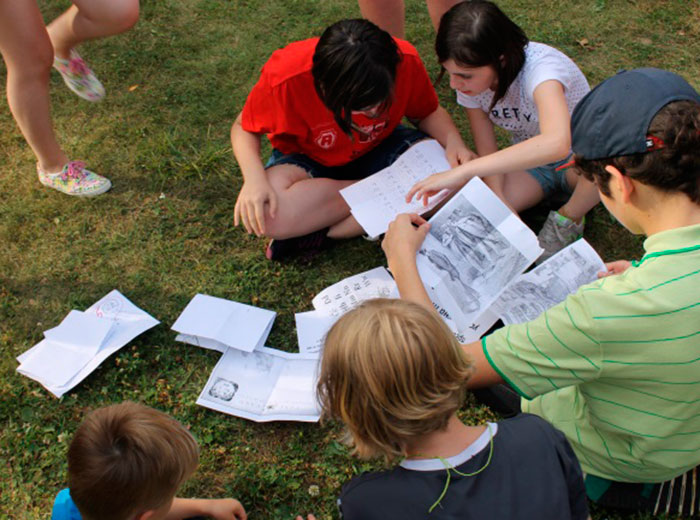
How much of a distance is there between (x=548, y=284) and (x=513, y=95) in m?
0.88

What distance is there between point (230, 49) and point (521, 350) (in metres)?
3.19

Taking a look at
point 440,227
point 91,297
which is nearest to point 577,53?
point 440,227

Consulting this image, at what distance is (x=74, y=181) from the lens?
303 centimetres

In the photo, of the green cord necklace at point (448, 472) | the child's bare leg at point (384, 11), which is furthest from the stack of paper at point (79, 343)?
the child's bare leg at point (384, 11)

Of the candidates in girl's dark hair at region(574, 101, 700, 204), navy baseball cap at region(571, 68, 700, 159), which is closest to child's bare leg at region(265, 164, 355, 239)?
navy baseball cap at region(571, 68, 700, 159)

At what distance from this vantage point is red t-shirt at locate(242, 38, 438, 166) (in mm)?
2395

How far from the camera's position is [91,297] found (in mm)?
2668

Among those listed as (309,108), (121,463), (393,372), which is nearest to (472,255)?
(309,108)

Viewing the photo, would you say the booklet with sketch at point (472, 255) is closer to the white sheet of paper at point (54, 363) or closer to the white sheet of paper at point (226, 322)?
the white sheet of paper at point (226, 322)

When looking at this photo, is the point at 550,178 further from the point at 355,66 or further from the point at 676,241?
the point at 676,241

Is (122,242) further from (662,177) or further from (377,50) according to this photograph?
(662,177)

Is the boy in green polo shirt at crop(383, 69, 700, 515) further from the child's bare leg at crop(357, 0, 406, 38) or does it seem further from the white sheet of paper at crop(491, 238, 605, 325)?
the child's bare leg at crop(357, 0, 406, 38)

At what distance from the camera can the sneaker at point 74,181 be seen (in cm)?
302

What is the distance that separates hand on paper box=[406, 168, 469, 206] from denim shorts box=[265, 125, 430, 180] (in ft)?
1.05
